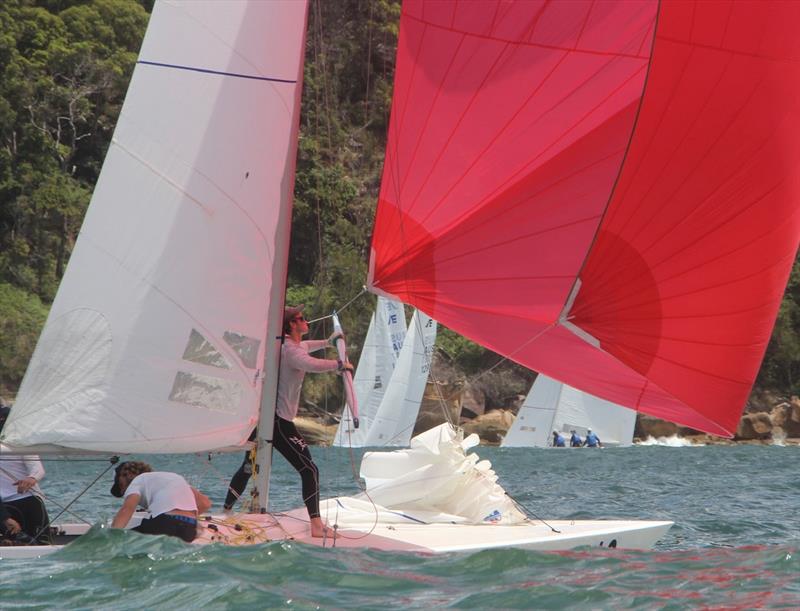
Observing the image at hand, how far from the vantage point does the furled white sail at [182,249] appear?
19.9ft

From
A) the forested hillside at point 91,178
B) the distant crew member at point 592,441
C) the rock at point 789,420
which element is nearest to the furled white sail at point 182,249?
the forested hillside at point 91,178

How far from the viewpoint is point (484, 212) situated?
21.5 ft

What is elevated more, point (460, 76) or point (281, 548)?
point (460, 76)

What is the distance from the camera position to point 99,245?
20.2ft

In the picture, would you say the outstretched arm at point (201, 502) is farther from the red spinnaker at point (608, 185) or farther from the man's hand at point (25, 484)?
the red spinnaker at point (608, 185)

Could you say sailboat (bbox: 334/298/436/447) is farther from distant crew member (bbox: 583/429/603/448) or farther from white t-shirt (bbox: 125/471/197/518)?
white t-shirt (bbox: 125/471/197/518)

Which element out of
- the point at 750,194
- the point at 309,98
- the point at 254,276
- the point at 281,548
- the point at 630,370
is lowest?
the point at 281,548

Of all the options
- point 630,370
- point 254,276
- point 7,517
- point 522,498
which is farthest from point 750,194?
point 522,498

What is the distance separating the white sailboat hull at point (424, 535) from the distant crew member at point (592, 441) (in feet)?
80.5

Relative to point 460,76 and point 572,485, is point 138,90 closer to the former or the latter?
point 460,76

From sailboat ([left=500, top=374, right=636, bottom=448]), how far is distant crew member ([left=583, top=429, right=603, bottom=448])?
0.12 metres

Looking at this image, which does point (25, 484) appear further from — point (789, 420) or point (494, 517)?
point (789, 420)

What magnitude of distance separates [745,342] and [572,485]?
923cm

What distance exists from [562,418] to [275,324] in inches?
1031
